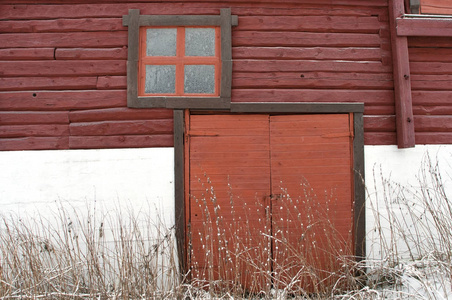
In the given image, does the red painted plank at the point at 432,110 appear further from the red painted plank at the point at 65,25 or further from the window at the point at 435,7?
the red painted plank at the point at 65,25

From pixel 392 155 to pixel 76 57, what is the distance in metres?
4.66

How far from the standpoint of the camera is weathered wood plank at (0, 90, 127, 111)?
5.48m

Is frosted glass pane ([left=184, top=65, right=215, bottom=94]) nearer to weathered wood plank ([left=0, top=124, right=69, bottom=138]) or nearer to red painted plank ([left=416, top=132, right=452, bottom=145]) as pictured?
weathered wood plank ([left=0, top=124, right=69, bottom=138])

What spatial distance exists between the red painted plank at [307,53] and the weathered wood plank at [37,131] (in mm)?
2616

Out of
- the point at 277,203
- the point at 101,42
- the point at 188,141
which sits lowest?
the point at 277,203

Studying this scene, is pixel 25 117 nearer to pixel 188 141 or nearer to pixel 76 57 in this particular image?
pixel 76 57

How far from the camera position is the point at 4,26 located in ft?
18.3

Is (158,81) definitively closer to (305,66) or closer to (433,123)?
(305,66)

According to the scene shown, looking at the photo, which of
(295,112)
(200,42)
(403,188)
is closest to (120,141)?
(200,42)

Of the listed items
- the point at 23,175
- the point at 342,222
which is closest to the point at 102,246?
the point at 23,175

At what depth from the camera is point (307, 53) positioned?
562 centimetres

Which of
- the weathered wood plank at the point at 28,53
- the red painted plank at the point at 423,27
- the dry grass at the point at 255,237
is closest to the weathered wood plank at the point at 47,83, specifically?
the weathered wood plank at the point at 28,53

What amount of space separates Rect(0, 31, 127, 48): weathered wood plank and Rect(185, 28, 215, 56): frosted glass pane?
2.93ft

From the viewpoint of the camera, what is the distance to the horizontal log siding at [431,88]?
563cm
